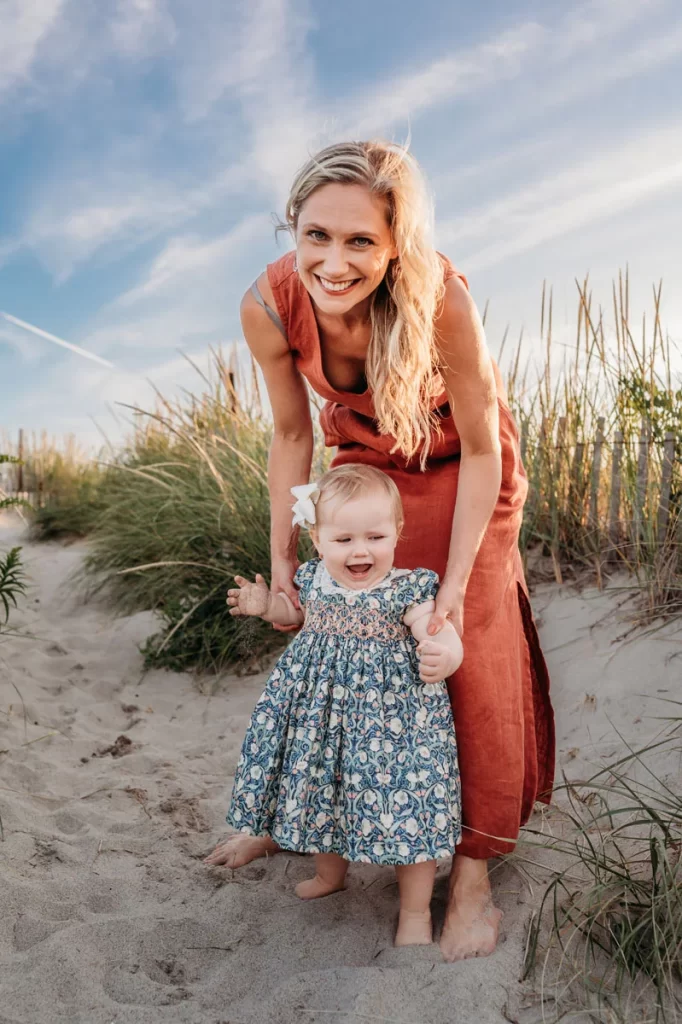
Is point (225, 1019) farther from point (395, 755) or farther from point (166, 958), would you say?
point (395, 755)

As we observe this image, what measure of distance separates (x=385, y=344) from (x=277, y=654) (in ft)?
8.73

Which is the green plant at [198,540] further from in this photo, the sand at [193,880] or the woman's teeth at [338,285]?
the woman's teeth at [338,285]

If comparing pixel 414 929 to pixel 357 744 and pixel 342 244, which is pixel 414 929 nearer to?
pixel 357 744

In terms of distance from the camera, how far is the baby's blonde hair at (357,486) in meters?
2.22

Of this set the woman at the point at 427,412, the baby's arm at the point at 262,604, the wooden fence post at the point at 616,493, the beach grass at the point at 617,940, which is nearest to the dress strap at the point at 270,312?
the woman at the point at 427,412

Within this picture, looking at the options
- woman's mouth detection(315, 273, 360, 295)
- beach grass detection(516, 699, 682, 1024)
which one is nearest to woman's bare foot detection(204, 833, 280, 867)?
beach grass detection(516, 699, 682, 1024)

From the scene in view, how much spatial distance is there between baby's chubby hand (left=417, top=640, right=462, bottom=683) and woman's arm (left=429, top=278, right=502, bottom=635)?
71mm

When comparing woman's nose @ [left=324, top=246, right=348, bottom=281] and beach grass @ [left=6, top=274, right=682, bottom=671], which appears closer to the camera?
woman's nose @ [left=324, top=246, right=348, bottom=281]

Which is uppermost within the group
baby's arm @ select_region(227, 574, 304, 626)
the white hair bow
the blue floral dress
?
the white hair bow

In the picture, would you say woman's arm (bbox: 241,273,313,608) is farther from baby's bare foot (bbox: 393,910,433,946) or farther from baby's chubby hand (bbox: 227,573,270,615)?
baby's bare foot (bbox: 393,910,433,946)

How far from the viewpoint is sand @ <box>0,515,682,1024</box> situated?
6.40 feet

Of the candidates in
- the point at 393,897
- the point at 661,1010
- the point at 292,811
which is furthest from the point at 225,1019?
the point at 661,1010

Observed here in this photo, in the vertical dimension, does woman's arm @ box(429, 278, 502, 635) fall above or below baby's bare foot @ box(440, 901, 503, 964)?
above

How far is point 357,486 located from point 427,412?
0.30m
